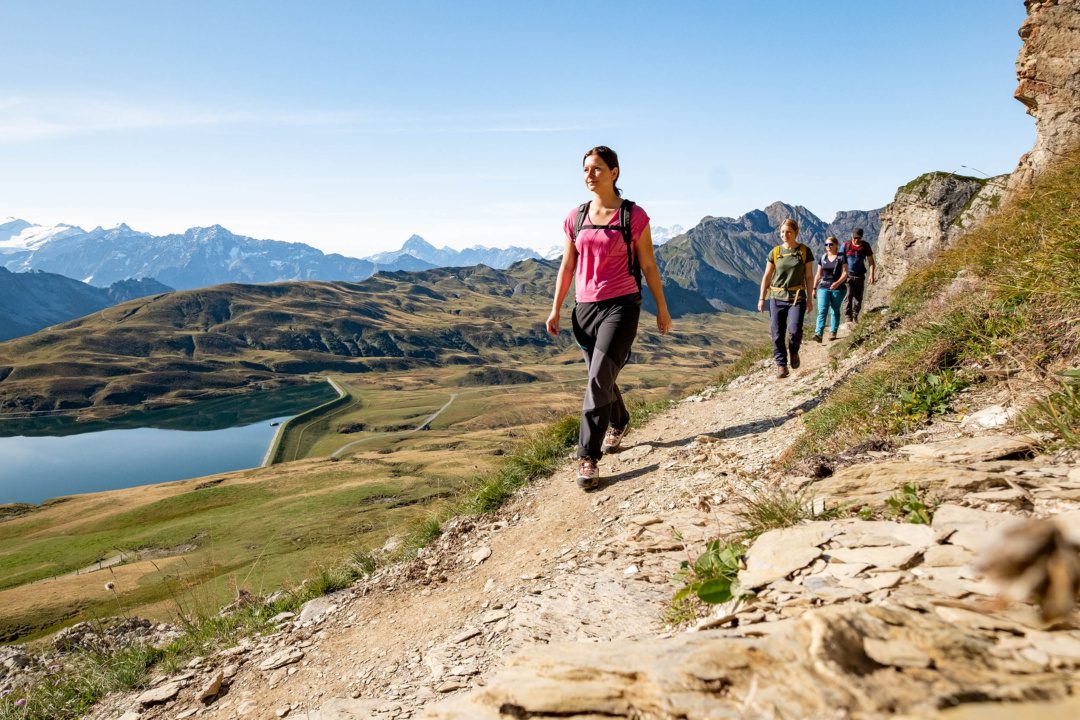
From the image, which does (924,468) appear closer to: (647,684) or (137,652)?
(647,684)

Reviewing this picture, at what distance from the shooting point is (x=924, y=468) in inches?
154

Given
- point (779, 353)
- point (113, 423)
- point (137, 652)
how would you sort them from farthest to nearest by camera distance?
1. point (113, 423)
2. point (779, 353)
3. point (137, 652)

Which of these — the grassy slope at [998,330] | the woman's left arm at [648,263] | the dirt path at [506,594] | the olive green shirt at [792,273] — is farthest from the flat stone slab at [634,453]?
the olive green shirt at [792,273]

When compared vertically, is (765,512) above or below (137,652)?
above

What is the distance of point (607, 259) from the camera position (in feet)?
22.9

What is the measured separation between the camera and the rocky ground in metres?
1.88

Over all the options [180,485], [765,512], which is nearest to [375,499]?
[180,485]

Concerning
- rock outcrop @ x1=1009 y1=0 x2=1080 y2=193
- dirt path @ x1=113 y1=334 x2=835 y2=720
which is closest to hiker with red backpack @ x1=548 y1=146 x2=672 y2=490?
dirt path @ x1=113 y1=334 x2=835 y2=720

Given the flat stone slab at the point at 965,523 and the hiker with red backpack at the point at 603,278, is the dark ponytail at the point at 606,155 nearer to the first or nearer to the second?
the hiker with red backpack at the point at 603,278

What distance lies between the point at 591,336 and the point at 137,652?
633 cm

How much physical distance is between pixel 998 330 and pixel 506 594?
18.4 feet

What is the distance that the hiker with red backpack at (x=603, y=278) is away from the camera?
6906mm

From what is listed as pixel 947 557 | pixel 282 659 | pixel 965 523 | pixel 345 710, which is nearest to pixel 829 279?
pixel 965 523

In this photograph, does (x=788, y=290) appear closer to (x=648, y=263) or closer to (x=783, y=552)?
(x=648, y=263)
